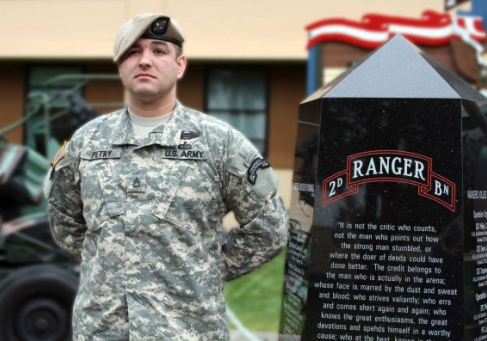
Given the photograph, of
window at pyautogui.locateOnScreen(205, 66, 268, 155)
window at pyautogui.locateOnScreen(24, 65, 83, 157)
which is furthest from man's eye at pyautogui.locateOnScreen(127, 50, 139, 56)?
window at pyautogui.locateOnScreen(205, 66, 268, 155)

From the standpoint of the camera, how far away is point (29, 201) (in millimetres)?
7055

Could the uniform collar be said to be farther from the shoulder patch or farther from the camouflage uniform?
the shoulder patch

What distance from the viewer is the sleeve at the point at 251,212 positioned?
2.99 meters

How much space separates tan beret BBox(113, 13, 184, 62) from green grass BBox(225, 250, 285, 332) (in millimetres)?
5428

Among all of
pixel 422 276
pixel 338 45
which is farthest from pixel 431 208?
pixel 338 45

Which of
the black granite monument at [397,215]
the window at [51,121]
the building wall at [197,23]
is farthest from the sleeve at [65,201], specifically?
the building wall at [197,23]

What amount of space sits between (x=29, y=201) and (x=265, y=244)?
4265 mm

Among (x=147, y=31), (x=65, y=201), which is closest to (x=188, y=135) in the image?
(x=147, y=31)

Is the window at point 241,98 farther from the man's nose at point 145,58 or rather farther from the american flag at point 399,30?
the man's nose at point 145,58

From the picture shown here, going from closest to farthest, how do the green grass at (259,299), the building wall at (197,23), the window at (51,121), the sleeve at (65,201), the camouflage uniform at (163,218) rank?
the camouflage uniform at (163,218), the sleeve at (65,201), the window at (51,121), the green grass at (259,299), the building wall at (197,23)

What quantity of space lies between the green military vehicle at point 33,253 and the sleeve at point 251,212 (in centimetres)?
357

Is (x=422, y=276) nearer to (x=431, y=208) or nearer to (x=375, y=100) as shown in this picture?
(x=431, y=208)

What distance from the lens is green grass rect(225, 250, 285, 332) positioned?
334 inches

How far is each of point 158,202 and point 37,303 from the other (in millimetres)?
3937
